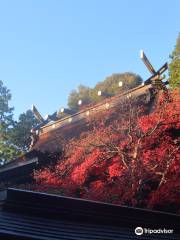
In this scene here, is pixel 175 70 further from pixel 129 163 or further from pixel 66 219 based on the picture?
pixel 66 219

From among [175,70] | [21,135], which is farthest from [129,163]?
[21,135]

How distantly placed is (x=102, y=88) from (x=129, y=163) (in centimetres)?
2488

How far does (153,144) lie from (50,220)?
415 inches

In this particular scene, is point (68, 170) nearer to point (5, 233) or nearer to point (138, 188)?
point (138, 188)

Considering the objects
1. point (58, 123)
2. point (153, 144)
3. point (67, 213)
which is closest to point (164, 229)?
point (67, 213)

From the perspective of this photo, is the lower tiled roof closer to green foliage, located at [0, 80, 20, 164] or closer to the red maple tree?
the red maple tree

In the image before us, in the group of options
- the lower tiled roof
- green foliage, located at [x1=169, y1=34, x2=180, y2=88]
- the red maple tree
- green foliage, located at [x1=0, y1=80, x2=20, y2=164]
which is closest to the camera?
the lower tiled roof

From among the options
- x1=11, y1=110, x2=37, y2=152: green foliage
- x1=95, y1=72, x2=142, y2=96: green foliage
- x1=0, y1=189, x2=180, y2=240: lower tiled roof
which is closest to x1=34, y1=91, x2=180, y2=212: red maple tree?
x1=0, y1=189, x2=180, y2=240: lower tiled roof

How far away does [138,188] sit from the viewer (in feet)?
47.2

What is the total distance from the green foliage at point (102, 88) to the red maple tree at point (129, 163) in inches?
651

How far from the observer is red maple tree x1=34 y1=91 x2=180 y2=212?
48.0 feet

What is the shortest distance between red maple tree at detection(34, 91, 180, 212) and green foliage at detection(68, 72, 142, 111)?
54.2 ft

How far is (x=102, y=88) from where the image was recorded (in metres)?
40.1

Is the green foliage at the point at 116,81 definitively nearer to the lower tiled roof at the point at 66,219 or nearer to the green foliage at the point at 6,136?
the green foliage at the point at 6,136
